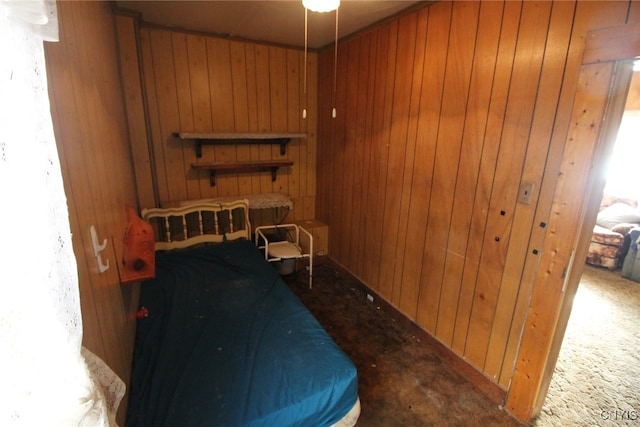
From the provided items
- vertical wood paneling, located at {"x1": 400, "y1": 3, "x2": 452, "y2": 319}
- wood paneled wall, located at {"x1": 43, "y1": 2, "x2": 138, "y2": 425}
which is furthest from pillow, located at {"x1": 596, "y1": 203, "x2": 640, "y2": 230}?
wood paneled wall, located at {"x1": 43, "y1": 2, "x2": 138, "y2": 425}

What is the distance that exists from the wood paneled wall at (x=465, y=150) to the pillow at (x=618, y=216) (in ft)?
10.1

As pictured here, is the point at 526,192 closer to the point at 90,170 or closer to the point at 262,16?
the point at 90,170

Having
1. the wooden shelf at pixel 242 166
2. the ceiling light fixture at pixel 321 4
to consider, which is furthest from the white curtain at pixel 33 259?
the wooden shelf at pixel 242 166

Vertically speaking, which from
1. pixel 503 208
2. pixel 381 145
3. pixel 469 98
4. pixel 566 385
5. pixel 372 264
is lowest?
pixel 566 385

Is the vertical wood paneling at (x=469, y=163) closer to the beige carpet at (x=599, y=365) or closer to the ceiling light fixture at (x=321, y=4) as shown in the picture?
the beige carpet at (x=599, y=365)

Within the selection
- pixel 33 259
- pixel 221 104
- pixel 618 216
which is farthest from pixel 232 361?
pixel 618 216

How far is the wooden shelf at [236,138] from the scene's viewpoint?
268 cm

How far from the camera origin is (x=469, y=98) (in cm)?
175

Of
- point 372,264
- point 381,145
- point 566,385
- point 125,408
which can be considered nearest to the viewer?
point 125,408

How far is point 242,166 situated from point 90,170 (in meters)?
1.94

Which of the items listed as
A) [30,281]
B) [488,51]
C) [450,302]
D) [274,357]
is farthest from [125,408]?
[488,51]

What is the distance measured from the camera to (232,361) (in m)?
1.45

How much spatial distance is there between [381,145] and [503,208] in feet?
3.60

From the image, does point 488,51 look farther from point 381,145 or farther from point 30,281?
point 30,281
